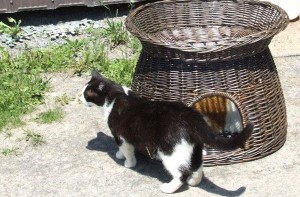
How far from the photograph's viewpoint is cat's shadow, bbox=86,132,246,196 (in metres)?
4.01

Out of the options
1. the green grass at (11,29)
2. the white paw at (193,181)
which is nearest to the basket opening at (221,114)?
the white paw at (193,181)

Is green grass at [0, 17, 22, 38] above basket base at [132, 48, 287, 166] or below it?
below

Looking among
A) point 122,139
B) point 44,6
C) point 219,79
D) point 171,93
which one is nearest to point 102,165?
point 122,139

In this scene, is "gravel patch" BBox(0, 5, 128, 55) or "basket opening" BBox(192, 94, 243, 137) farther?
"gravel patch" BBox(0, 5, 128, 55)

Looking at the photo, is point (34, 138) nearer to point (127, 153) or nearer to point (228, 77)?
point (127, 153)

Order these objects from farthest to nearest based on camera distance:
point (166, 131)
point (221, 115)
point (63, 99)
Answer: point (63, 99) < point (221, 115) < point (166, 131)

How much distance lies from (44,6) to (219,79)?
2.97 metres

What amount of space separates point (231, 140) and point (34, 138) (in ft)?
5.61

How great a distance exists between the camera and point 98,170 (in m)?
4.32

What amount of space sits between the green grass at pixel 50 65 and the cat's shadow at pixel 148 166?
68cm

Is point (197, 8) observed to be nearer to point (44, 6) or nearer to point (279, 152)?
point (279, 152)

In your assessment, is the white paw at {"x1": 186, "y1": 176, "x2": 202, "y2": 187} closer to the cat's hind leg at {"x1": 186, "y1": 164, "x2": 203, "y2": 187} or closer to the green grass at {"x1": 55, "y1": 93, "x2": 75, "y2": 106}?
the cat's hind leg at {"x1": 186, "y1": 164, "x2": 203, "y2": 187}

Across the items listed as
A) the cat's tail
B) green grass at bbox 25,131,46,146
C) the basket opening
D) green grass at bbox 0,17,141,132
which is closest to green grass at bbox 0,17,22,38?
green grass at bbox 0,17,141,132

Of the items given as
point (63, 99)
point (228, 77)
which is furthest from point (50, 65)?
point (228, 77)
